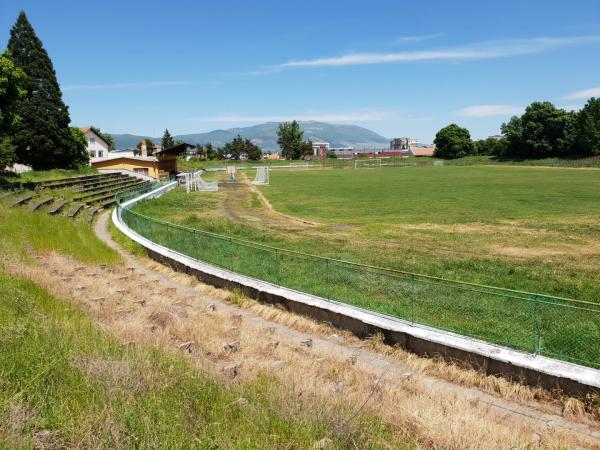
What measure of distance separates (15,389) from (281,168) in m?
121

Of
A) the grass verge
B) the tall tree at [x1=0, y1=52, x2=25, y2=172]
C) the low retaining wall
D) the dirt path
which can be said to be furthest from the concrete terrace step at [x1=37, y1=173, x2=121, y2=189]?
the grass verge

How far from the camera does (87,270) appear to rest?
52.5ft

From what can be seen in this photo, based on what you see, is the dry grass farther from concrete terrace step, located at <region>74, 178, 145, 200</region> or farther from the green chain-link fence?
concrete terrace step, located at <region>74, 178, 145, 200</region>

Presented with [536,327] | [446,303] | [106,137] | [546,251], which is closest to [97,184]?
[546,251]

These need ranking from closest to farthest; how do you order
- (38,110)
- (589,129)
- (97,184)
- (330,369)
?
(330,369)
(97,184)
(38,110)
(589,129)

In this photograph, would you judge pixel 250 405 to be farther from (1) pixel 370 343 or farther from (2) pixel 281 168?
(2) pixel 281 168

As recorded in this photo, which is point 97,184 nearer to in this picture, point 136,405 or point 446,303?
point 446,303

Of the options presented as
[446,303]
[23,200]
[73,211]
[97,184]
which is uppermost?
[23,200]

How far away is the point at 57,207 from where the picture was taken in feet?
88.5

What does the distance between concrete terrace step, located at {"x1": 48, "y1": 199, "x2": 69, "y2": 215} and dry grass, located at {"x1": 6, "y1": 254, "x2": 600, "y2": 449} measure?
1344 centimetres

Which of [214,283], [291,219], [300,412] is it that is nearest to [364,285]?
[214,283]

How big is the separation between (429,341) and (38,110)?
1821 inches

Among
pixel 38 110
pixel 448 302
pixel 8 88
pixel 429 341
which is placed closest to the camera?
pixel 429 341

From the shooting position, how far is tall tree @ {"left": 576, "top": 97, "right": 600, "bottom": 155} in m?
116
